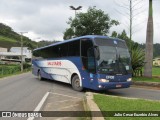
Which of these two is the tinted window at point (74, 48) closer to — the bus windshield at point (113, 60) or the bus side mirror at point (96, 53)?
the bus windshield at point (113, 60)

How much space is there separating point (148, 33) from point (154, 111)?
15.4 m

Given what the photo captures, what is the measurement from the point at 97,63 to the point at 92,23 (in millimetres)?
18684

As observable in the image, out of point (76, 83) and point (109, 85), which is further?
point (76, 83)

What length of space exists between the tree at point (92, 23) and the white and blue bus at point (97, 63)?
14.5 m

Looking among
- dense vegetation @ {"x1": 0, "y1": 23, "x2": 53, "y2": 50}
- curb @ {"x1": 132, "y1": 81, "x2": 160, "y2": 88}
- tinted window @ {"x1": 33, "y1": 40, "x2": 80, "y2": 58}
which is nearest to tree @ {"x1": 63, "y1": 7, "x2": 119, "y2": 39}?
tinted window @ {"x1": 33, "y1": 40, "x2": 80, "y2": 58}

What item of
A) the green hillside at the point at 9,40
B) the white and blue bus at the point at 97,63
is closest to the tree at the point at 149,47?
the white and blue bus at the point at 97,63

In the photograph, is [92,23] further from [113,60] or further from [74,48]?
[113,60]

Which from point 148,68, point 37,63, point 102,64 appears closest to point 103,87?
point 102,64

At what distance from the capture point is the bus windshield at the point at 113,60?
597 inches

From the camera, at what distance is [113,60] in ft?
50.4

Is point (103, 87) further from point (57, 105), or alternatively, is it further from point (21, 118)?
point (21, 118)

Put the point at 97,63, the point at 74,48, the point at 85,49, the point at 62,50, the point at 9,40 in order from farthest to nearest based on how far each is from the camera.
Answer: the point at 9,40 < the point at 62,50 < the point at 74,48 < the point at 85,49 < the point at 97,63

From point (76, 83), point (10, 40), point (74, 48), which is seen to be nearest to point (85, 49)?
point (74, 48)

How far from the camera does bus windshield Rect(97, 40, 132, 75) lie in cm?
1516
